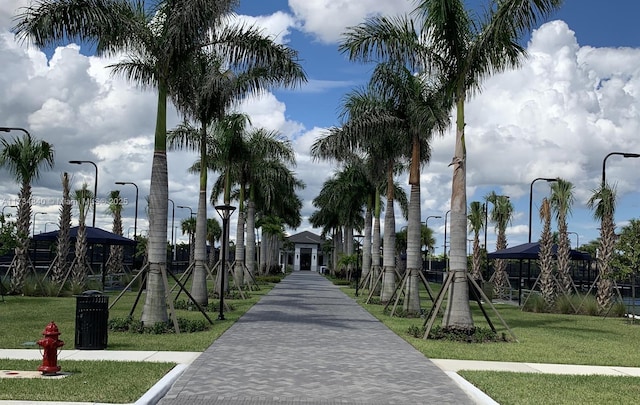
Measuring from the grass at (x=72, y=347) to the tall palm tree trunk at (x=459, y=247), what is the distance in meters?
5.79

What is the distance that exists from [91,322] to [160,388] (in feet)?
15.4

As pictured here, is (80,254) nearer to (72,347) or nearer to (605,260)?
(72,347)

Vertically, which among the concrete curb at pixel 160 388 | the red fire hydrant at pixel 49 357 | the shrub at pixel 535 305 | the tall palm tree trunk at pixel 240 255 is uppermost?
the tall palm tree trunk at pixel 240 255

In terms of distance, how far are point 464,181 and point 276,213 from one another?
155 feet

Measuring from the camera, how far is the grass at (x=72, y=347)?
9094 mm

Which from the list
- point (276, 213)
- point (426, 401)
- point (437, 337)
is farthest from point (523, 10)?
point (276, 213)

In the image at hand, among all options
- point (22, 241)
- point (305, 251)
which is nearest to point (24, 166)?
point (22, 241)

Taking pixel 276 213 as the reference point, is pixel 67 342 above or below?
below

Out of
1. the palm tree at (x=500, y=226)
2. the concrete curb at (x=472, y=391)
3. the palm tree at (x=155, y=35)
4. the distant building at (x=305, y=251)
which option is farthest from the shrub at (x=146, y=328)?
the distant building at (x=305, y=251)

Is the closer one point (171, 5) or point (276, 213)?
point (171, 5)

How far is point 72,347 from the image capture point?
13.7 meters

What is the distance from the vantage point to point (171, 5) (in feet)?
59.4

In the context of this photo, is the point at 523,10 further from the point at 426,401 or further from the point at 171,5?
the point at 426,401

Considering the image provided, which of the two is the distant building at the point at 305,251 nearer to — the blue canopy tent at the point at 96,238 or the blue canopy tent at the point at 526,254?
the blue canopy tent at the point at 96,238
